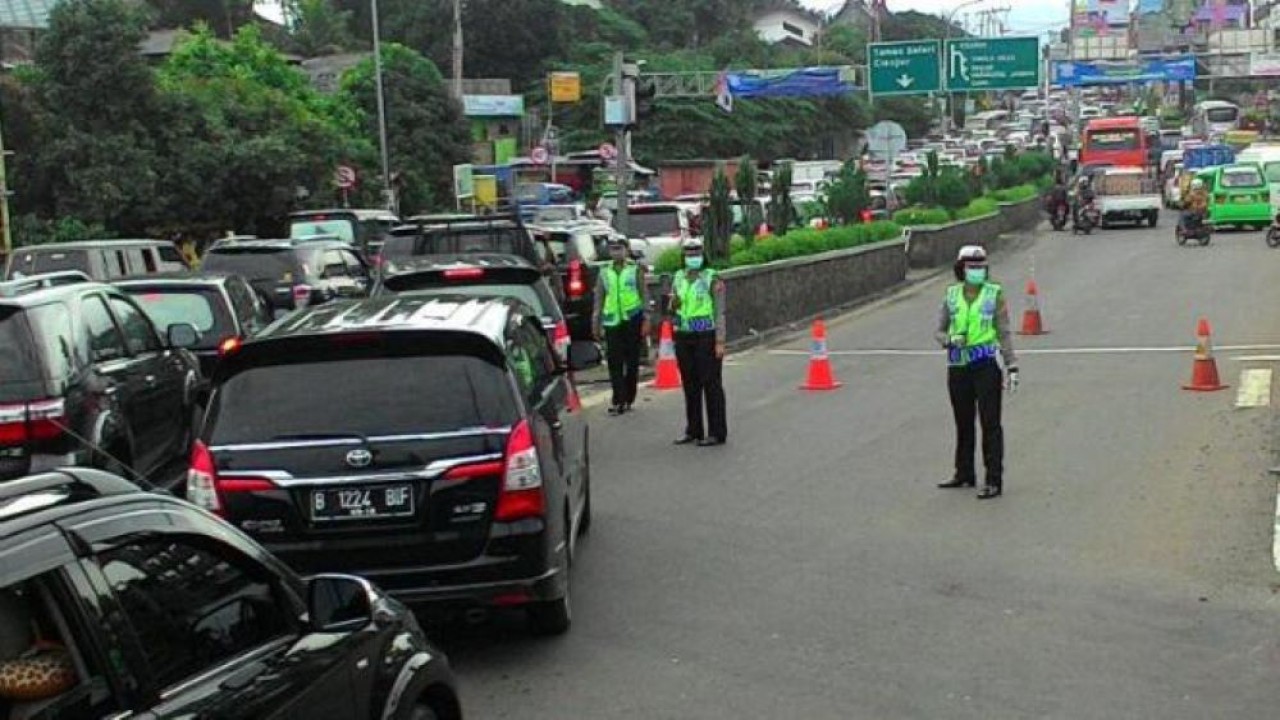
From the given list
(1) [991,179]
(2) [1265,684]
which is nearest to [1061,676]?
(2) [1265,684]

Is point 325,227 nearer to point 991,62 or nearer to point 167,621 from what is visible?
point 991,62

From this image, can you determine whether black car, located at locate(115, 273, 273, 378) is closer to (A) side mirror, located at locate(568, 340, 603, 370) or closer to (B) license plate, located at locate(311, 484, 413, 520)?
(A) side mirror, located at locate(568, 340, 603, 370)

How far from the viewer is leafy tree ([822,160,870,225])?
3631 centimetres

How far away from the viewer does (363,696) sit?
4371 mm

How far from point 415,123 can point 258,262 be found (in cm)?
3484

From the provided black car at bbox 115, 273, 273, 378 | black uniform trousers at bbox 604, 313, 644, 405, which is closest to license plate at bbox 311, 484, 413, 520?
black car at bbox 115, 273, 273, 378

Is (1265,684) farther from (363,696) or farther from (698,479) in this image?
(698,479)

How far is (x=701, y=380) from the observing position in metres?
13.8

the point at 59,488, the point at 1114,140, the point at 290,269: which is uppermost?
the point at 1114,140

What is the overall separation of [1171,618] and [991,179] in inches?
1959

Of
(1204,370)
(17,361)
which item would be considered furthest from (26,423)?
(1204,370)

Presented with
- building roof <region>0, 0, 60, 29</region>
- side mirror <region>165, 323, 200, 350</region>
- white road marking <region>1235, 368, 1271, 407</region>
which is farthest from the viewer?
building roof <region>0, 0, 60, 29</region>

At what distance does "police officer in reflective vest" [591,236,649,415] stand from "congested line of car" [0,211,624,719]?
1.86m

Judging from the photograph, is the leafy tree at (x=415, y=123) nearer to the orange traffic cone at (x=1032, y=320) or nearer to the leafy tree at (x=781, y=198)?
the leafy tree at (x=781, y=198)
